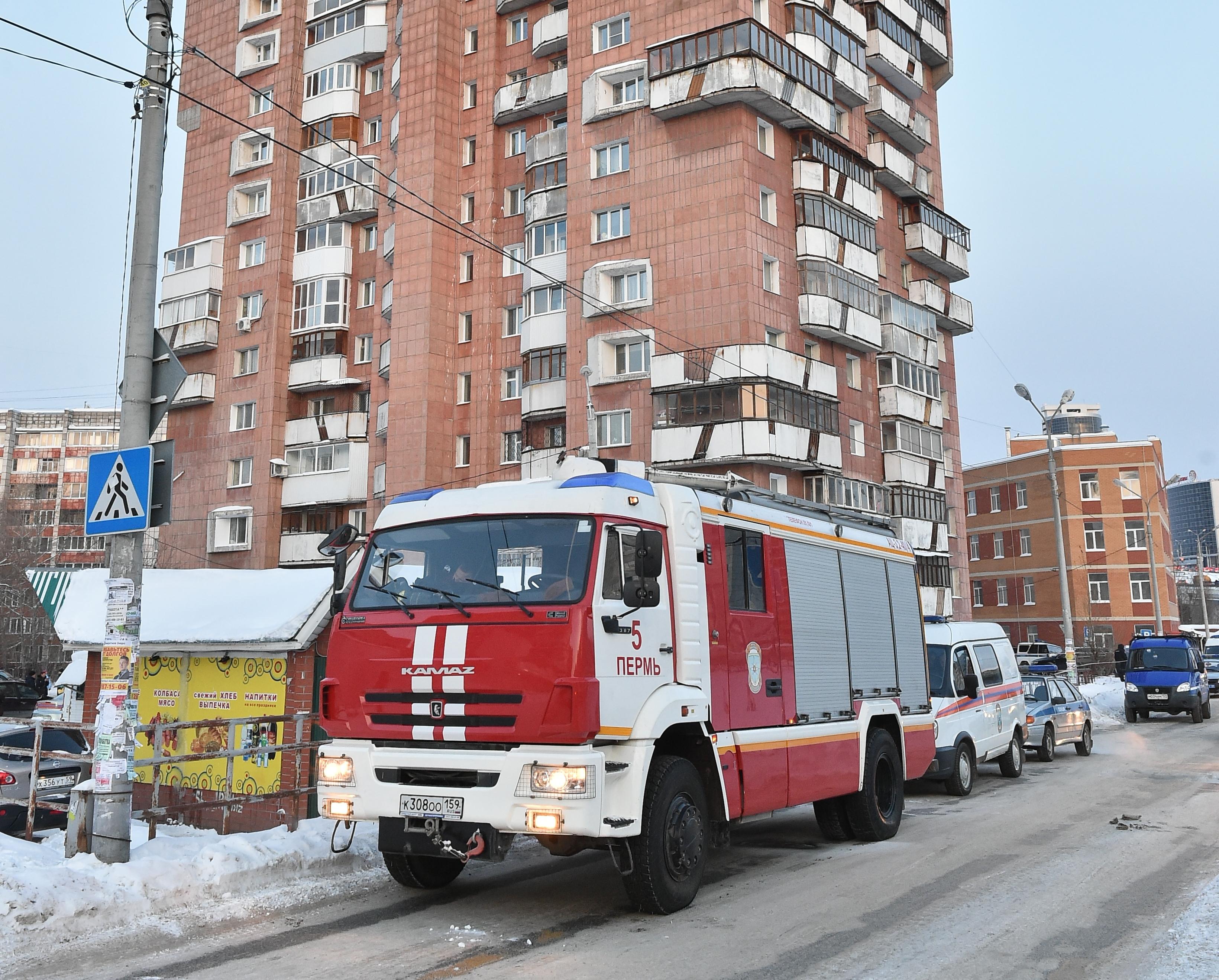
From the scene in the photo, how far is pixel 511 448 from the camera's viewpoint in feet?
123

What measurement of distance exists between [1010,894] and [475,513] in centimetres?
500

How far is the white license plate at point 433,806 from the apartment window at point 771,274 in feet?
90.0

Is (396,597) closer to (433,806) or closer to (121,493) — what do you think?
(433,806)

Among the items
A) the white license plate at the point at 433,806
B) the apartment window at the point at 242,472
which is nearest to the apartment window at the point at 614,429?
the apartment window at the point at 242,472

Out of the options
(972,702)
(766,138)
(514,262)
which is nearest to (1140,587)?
(766,138)

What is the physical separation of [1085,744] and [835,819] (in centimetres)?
1250

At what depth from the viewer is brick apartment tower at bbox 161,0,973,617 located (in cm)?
3250

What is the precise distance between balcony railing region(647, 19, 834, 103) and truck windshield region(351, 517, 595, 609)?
2787 centimetres

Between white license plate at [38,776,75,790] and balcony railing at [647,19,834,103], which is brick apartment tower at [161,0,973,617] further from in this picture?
white license plate at [38,776,75,790]

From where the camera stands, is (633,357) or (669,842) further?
(633,357)

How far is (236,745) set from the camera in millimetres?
11062

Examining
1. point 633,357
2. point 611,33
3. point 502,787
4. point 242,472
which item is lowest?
point 502,787

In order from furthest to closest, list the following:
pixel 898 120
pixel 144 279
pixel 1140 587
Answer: pixel 1140 587, pixel 898 120, pixel 144 279

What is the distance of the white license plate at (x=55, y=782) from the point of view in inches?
535
